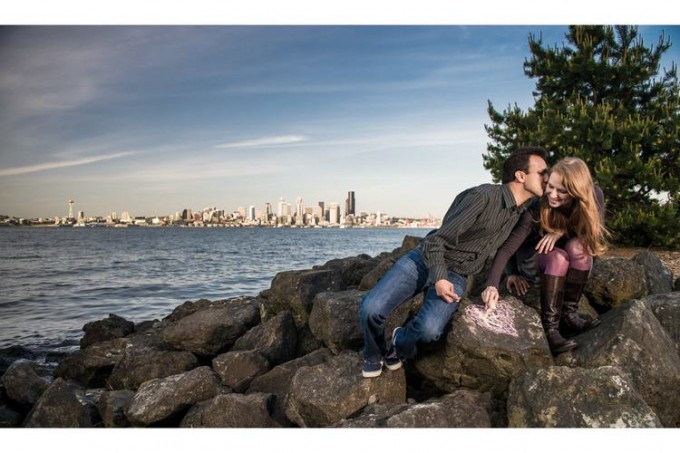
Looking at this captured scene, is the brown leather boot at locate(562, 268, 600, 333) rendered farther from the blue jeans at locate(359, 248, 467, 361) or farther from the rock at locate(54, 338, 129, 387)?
the rock at locate(54, 338, 129, 387)

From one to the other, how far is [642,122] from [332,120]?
20.7 feet

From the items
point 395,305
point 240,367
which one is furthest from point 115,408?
point 395,305

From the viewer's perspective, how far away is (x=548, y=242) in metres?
3.87

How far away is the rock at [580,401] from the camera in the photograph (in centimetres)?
315

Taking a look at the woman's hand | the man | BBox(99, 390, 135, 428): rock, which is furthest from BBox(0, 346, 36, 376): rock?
the woman's hand

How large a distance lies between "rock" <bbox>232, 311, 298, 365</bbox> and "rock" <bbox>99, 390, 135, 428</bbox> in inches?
54.7

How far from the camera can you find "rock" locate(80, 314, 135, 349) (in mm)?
8375

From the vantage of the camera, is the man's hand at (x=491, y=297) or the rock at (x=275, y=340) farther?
the rock at (x=275, y=340)

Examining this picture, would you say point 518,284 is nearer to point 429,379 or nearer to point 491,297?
point 491,297

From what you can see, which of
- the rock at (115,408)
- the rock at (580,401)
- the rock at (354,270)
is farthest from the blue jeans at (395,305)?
the rock at (354,270)

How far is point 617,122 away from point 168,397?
1052 cm

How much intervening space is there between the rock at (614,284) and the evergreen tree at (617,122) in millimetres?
6005

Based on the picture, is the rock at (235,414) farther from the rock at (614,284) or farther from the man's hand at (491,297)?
the rock at (614,284)
